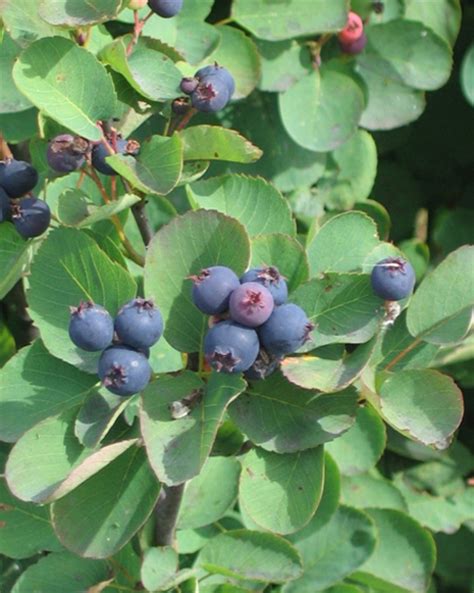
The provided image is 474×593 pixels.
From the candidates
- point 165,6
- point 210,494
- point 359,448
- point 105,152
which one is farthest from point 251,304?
point 359,448

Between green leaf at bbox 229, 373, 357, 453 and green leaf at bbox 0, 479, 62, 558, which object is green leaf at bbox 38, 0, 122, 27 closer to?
green leaf at bbox 229, 373, 357, 453

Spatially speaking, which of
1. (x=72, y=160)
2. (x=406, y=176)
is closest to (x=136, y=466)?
(x=72, y=160)

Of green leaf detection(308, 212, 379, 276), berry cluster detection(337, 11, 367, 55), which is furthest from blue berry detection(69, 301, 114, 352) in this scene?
berry cluster detection(337, 11, 367, 55)

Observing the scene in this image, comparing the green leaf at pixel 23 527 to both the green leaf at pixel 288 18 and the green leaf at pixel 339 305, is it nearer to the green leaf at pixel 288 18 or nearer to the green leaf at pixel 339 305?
the green leaf at pixel 339 305

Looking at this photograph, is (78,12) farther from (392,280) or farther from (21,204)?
(392,280)

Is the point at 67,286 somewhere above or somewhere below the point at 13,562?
above

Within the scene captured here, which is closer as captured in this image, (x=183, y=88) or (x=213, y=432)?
(x=213, y=432)

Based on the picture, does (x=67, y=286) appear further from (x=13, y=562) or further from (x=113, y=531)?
(x=13, y=562)
